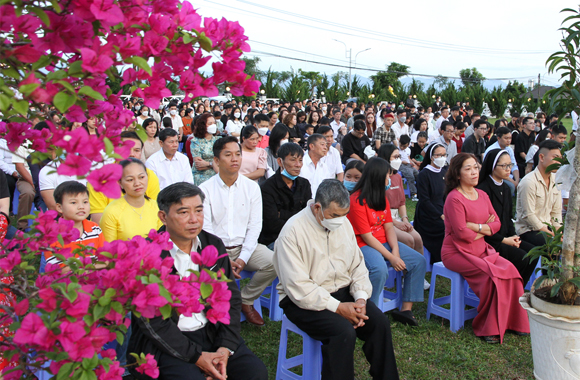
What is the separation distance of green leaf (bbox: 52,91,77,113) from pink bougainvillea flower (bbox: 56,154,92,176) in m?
0.10

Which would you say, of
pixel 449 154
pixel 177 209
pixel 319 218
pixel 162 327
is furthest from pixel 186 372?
pixel 449 154

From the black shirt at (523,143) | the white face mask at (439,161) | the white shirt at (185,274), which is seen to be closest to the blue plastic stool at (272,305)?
the white shirt at (185,274)

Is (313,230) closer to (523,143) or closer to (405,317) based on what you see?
(405,317)

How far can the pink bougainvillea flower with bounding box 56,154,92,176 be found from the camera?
3.22 feet

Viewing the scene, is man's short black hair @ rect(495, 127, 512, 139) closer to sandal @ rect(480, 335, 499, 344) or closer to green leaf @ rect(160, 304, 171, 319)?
sandal @ rect(480, 335, 499, 344)

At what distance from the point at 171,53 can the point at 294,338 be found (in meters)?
3.02

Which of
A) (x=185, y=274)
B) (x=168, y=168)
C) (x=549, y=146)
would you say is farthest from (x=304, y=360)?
(x=549, y=146)

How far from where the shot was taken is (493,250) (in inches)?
164

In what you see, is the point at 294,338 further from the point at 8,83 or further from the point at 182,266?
the point at 8,83

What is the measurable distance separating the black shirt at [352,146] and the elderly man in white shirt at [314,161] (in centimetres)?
288

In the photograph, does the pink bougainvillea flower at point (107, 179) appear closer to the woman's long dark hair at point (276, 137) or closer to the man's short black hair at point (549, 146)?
the man's short black hair at point (549, 146)

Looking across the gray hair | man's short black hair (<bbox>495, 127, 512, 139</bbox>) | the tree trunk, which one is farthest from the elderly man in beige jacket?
man's short black hair (<bbox>495, 127, 512, 139</bbox>)

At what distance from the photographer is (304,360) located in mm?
3012

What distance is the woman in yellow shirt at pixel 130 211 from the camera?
3.51 meters
